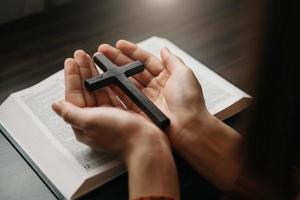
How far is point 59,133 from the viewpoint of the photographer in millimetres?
832

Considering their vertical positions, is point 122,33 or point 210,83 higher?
point 122,33

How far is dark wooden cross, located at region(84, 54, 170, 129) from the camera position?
0.78 meters

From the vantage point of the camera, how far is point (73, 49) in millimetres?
1047

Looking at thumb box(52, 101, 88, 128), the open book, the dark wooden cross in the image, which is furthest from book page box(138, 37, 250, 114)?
thumb box(52, 101, 88, 128)

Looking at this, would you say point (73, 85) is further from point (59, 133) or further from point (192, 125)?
point (192, 125)

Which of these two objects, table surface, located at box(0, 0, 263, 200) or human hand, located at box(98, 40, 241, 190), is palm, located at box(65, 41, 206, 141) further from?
table surface, located at box(0, 0, 263, 200)

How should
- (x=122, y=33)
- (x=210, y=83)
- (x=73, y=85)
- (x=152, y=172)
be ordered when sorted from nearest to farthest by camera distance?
(x=152, y=172) → (x=73, y=85) → (x=210, y=83) → (x=122, y=33)

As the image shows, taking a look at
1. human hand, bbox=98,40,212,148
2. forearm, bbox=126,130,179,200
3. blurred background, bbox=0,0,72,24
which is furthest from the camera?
blurred background, bbox=0,0,72,24

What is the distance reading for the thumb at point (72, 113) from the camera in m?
0.75

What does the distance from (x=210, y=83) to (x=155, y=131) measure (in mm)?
210

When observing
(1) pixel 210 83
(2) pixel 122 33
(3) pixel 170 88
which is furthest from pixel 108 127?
(2) pixel 122 33

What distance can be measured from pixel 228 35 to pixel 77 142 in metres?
0.46

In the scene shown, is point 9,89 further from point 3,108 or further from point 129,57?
point 129,57

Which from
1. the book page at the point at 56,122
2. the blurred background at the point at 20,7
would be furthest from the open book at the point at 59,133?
the blurred background at the point at 20,7
